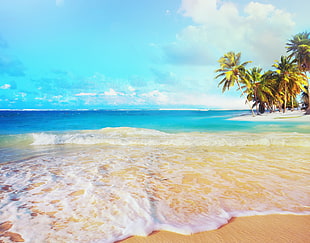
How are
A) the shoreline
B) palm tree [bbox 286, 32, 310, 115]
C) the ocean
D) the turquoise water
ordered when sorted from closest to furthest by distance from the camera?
the shoreline → the ocean → the turquoise water → palm tree [bbox 286, 32, 310, 115]

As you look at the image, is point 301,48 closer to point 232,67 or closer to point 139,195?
point 232,67

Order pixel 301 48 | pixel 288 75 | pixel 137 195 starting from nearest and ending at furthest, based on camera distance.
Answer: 1. pixel 137 195
2. pixel 301 48
3. pixel 288 75

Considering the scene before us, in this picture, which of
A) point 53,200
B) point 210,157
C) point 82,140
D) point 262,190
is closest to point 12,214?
point 53,200

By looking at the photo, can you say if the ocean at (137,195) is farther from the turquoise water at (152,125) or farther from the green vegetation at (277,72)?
the green vegetation at (277,72)

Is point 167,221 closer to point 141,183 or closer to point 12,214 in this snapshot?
point 141,183

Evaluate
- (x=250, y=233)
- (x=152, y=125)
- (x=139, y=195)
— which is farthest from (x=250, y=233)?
(x=152, y=125)

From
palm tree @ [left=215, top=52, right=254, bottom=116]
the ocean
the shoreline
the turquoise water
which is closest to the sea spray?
the ocean

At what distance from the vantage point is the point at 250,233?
2.29m

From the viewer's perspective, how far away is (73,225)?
2.47m

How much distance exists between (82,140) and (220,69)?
34.4 meters

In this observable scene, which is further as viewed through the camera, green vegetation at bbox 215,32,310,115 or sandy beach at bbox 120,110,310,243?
green vegetation at bbox 215,32,310,115

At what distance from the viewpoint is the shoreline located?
2.18 m

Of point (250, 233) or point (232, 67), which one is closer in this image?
point (250, 233)

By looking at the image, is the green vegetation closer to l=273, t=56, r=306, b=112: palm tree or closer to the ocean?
l=273, t=56, r=306, b=112: palm tree
